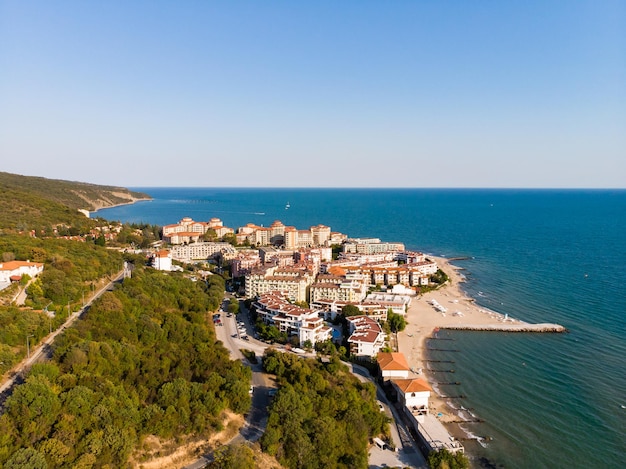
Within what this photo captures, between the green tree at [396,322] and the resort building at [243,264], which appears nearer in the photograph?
the green tree at [396,322]

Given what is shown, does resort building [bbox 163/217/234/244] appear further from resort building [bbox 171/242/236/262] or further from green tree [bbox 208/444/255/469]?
green tree [bbox 208/444/255/469]

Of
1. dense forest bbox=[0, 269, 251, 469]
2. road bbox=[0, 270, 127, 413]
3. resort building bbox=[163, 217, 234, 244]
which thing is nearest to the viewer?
dense forest bbox=[0, 269, 251, 469]

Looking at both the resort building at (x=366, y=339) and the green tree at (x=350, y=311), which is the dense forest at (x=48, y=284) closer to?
the resort building at (x=366, y=339)

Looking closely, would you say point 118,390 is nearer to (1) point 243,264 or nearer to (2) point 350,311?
(2) point 350,311

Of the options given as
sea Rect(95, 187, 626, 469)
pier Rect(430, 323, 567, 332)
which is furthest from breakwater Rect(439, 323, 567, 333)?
sea Rect(95, 187, 626, 469)

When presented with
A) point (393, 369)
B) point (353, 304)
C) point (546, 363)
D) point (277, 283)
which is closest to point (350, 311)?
point (353, 304)

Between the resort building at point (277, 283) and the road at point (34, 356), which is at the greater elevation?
the road at point (34, 356)

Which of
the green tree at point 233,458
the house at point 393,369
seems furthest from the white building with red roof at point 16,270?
the house at point 393,369
